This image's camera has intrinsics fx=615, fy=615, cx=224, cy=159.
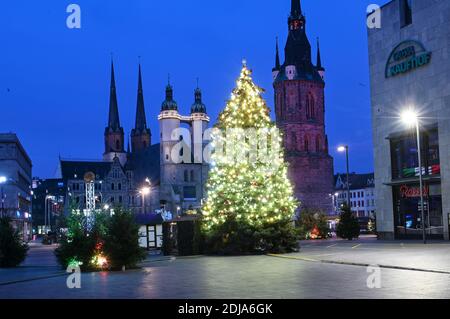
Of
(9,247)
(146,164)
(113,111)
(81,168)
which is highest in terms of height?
(113,111)

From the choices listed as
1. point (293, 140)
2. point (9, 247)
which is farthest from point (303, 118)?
point (9, 247)

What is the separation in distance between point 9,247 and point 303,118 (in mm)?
105666

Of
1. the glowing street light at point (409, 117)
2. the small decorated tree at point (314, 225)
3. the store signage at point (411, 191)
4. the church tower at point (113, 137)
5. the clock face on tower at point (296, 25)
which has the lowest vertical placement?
the small decorated tree at point (314, 225)

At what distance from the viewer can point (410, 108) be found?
43031 mm

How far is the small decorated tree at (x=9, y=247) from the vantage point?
28.5 meters

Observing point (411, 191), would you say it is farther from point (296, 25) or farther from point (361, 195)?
point (361, 195)

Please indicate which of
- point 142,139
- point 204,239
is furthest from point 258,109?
point 142,139

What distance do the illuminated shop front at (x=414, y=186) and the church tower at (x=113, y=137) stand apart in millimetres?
119350

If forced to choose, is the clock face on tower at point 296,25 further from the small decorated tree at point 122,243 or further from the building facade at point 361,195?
the small decorated tree at point 122,243

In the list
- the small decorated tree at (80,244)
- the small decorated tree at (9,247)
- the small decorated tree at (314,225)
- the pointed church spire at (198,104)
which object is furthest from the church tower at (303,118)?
the small decorated tree at (80,244)

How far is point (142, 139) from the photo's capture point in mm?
164250

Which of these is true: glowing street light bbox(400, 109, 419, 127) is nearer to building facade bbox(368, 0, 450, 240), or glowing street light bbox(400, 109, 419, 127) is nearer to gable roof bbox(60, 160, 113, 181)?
building facade bbox(368, 0, 450, 240)
